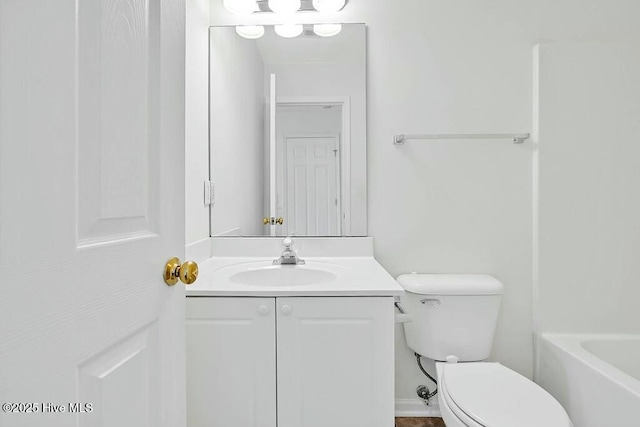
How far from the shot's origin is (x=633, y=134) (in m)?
1.62

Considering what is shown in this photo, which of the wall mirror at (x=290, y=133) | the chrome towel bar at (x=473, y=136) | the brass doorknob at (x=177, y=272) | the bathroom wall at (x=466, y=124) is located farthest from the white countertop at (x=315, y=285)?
the chrome towel bar at (x=473, y=136)

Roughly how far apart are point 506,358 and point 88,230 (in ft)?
5.97

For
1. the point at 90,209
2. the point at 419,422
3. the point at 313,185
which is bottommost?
the point at 419,422

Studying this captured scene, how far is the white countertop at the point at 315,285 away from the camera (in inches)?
44.9

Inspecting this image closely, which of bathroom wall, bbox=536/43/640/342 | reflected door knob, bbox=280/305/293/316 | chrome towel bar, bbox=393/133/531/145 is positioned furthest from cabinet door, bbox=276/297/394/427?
bathroom wall, bbox=536/43/640/342

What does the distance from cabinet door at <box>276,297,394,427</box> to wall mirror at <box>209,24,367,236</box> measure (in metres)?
0.61

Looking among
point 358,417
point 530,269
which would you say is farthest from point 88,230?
point 530,269

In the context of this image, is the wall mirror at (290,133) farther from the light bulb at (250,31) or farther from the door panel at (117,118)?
the door panel at (117,118)

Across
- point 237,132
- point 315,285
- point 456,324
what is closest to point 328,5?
point 237,132

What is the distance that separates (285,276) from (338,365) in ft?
1.54

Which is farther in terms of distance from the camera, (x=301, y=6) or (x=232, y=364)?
(x=301, y=6)

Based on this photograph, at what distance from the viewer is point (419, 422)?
162cm

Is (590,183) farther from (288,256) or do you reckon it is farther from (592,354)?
(288,256)

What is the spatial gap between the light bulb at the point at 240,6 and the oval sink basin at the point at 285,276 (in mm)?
1198
